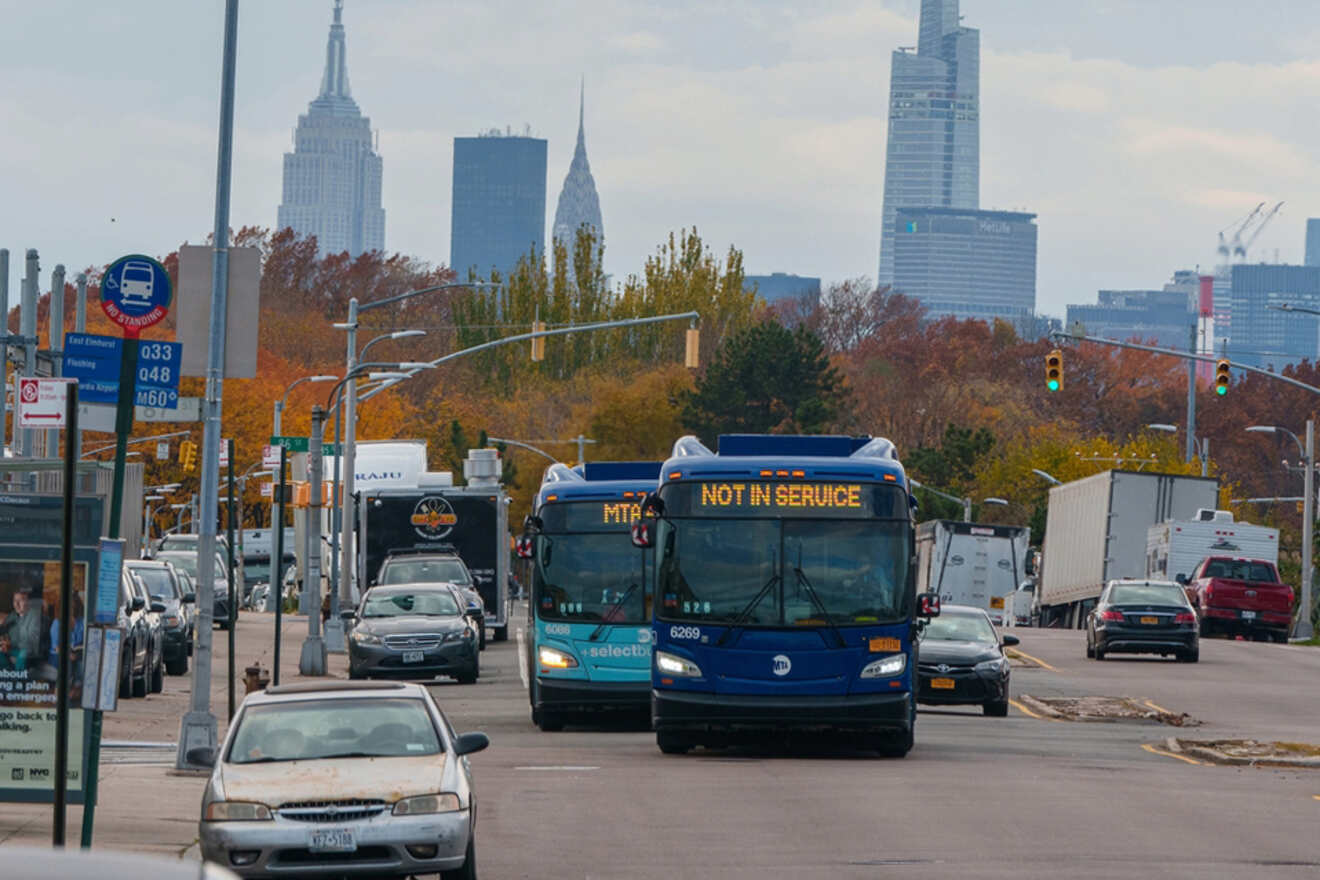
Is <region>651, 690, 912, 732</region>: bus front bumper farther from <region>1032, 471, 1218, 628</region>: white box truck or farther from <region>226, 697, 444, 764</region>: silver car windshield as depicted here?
<region>1032, 471, 1218, 628</region>: white box truck

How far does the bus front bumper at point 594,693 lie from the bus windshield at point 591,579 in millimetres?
712

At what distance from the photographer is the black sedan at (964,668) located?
29484mm

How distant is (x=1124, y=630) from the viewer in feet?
139

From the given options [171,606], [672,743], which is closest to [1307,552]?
[171,606]

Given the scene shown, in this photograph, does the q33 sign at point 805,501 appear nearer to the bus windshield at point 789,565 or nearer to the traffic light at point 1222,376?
the bus windshield at point 789,565

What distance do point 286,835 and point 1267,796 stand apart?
384 inches

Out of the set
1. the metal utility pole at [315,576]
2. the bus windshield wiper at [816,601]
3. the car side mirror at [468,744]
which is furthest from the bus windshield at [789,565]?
the metal utility pole at [315,576]

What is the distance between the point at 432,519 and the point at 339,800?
34.3 m

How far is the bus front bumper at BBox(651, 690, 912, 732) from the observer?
849 inches

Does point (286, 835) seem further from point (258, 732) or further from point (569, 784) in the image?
point (569, 784)

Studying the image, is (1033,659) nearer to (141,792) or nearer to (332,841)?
(141,792)

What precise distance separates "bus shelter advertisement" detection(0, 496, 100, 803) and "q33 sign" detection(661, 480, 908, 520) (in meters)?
7.96

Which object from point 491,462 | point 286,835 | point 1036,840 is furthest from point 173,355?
point 491,462

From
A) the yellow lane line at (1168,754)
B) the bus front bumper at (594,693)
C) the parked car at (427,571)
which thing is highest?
the parked car at (427,571)
